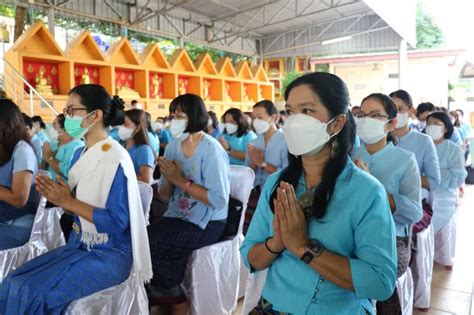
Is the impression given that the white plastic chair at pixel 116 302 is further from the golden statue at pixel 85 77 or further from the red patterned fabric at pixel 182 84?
the red patterned fabric at pixel 182 84

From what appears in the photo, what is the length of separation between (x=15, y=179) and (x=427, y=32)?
83.0 ft

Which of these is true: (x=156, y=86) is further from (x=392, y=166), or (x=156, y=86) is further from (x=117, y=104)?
(x=392, y=166)

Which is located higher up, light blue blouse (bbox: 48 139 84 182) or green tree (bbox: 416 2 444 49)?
green tree (bbox: 416 2 444 49)

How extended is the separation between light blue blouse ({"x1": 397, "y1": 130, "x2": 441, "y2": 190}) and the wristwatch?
2096 mm

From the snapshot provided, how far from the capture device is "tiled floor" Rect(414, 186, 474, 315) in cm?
293

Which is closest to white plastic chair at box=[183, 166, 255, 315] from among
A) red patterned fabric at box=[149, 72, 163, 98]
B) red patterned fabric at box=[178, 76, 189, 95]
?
red patterned fabric at box=[149, 72, 163, 98]

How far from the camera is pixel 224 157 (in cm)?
270

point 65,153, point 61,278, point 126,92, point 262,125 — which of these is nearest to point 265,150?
point 262,125

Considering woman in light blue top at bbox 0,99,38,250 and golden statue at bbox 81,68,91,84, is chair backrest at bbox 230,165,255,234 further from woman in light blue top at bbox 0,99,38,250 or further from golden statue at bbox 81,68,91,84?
golden statue at bbox 81,68,91,84

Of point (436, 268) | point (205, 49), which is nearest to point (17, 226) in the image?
point (436, 268)

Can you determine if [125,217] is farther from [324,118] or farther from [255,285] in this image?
[324,118]

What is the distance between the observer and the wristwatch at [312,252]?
125 centimetres

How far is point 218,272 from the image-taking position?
270 centimetres

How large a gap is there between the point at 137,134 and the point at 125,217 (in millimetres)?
1701
